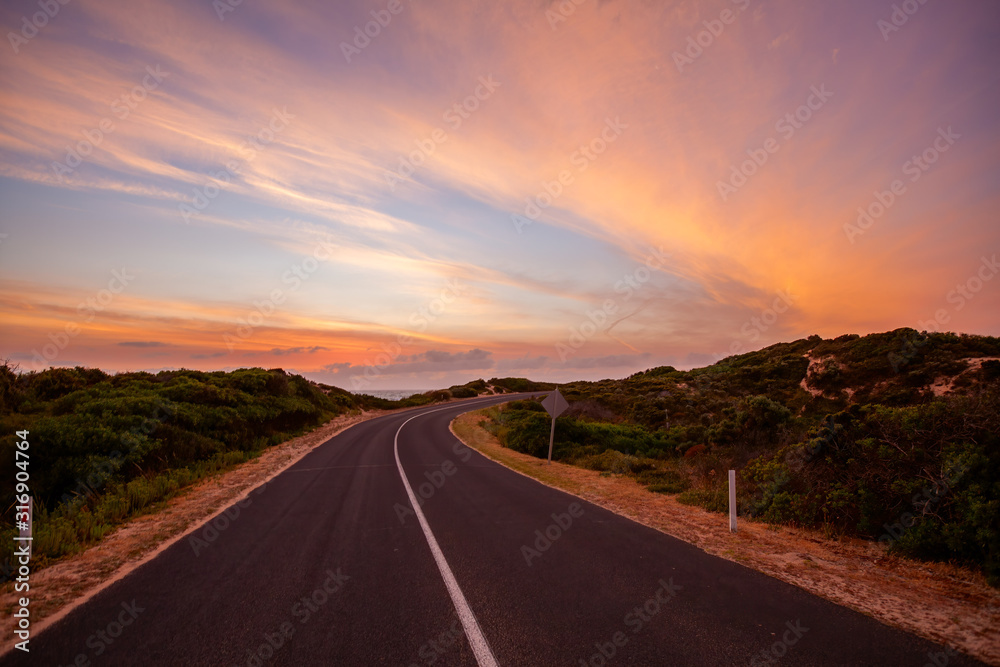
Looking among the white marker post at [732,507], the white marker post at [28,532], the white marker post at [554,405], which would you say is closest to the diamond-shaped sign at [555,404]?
the white marker post at [554,405]

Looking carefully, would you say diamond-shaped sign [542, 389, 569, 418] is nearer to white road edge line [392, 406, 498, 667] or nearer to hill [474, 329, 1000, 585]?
hill [474, 329, 1000, 585]

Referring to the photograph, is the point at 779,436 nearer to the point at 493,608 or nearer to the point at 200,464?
the point at 493,608

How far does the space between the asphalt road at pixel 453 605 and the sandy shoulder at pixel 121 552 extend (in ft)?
0.98

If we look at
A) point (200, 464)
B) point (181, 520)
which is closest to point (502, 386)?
point (200, 464)

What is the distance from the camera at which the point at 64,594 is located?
18.7ft

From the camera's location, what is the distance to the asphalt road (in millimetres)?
4266

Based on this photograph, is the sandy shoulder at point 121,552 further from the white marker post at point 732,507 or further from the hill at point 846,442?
the hill at point 846,442

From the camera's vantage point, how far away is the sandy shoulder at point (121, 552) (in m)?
5.41

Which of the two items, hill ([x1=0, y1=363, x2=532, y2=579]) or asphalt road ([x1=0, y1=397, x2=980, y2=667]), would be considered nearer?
asphalt road ([x1=0, y1=397, x2=980, y2=667])

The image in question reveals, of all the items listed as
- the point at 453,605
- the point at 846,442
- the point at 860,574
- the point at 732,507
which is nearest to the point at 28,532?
the point at 453,605

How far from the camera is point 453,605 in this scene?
5.25 metres

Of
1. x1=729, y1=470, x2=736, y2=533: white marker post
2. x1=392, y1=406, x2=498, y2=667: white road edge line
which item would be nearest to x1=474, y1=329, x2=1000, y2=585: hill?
x1=729, y1=470, x2=736, y2=533: white marker post

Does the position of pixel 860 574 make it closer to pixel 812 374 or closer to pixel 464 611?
pixel 464 611

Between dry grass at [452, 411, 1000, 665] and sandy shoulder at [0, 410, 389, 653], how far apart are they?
8574 mm
